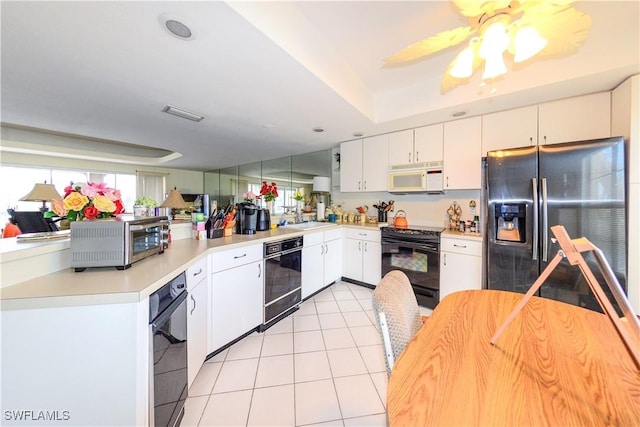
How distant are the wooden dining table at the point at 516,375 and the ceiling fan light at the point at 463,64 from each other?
1295 millimetres

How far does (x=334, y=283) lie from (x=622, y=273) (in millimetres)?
2745

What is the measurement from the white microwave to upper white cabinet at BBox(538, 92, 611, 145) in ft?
3.09

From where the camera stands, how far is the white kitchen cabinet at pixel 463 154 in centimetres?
252

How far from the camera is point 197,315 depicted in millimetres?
1535

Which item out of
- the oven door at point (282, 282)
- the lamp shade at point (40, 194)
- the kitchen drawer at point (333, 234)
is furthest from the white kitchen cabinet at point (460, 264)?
the lamp shade at point (40, 194)

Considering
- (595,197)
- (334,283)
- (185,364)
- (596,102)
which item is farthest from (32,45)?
(596,102)

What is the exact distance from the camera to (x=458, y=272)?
2.47m

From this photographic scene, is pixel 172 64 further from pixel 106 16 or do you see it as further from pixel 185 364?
pixel 185 364

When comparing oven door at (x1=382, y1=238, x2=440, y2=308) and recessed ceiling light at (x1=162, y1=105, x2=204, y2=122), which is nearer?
recessed ceiling light at (x1=162, y1=105, x2=204, y2=122)

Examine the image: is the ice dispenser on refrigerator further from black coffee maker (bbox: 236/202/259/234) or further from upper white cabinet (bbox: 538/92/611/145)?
black coffee maker (bbox: 236/202/259/234)

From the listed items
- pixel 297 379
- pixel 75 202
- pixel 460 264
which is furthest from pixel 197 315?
pixel 460 264

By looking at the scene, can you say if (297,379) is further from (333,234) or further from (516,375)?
(333,234)

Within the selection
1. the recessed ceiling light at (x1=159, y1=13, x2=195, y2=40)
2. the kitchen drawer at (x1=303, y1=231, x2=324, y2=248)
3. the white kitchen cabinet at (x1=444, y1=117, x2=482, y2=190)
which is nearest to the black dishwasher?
the recessed ceiling light at (x1=159, y1=13, x2=195, y2=40)

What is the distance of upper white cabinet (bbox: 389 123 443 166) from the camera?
109 inches
